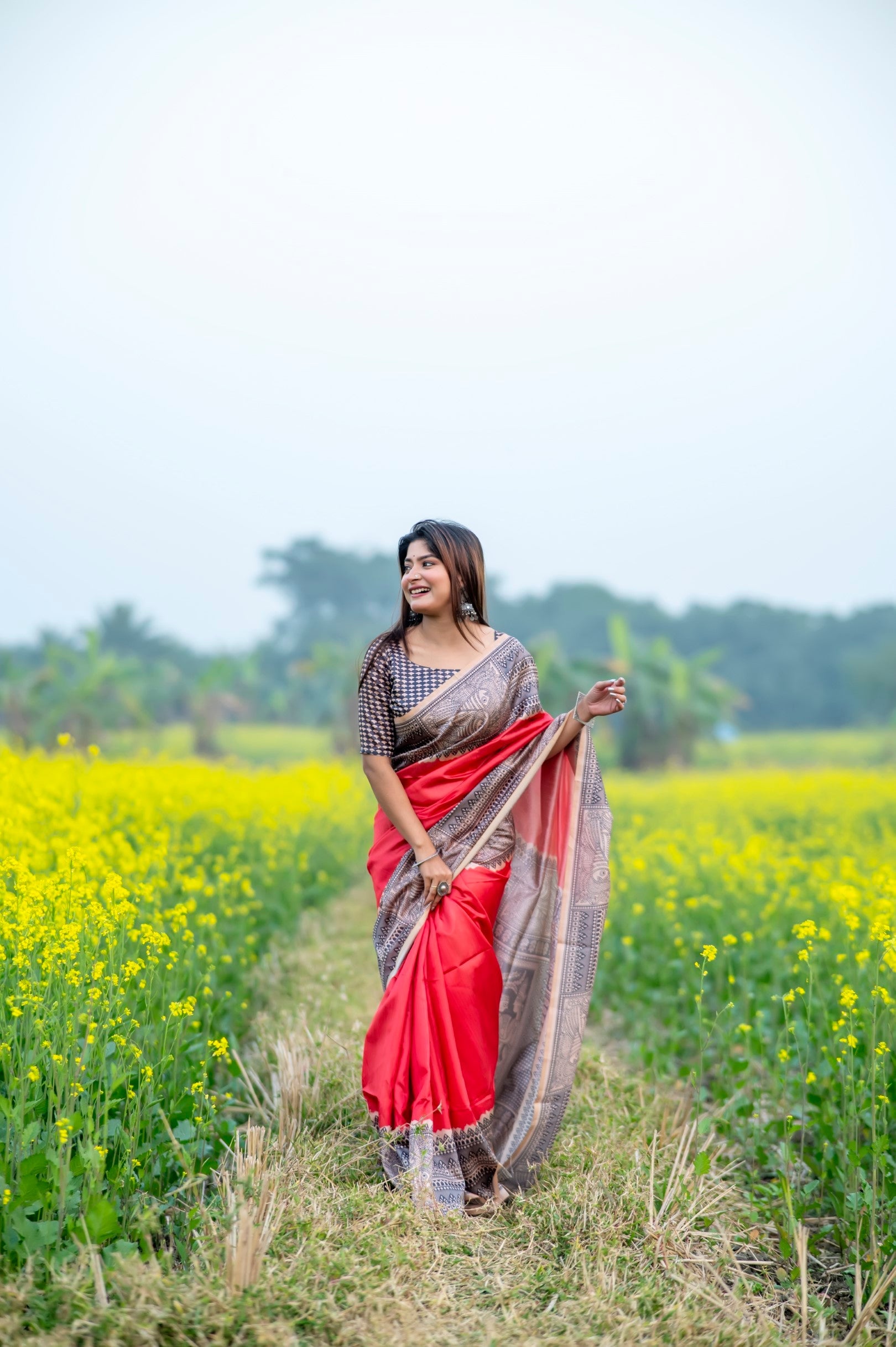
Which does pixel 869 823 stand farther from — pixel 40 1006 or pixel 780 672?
pixel 780 672

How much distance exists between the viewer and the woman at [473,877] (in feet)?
9.23

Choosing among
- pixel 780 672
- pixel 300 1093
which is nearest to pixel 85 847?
pixel 300 1093

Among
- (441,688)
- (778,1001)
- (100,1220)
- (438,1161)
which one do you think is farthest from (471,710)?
(778,1001)

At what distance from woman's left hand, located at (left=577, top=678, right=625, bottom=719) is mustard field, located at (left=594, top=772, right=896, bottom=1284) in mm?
707

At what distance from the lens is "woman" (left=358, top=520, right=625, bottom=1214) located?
2814mm

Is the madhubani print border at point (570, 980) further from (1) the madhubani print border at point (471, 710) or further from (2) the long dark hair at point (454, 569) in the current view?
(2) the long dark hair at point (454, 569)

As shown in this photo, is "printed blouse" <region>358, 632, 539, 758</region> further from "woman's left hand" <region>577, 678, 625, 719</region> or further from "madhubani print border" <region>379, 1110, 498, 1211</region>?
"madhubani print border" <region>379, 1110, 498, 1211</region>

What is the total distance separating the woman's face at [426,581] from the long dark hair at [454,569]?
1 centimetres

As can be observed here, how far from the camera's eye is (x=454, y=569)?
2980 millimetres

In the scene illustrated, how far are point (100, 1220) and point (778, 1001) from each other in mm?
2767

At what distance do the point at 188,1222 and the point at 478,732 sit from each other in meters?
1.41

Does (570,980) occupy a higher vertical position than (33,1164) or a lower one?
higher

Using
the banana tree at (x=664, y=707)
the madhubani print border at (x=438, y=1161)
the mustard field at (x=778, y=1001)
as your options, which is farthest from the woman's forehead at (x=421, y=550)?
the banana tree at (x=664, y=707)

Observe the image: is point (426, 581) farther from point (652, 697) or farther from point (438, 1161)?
point (652, 697)
